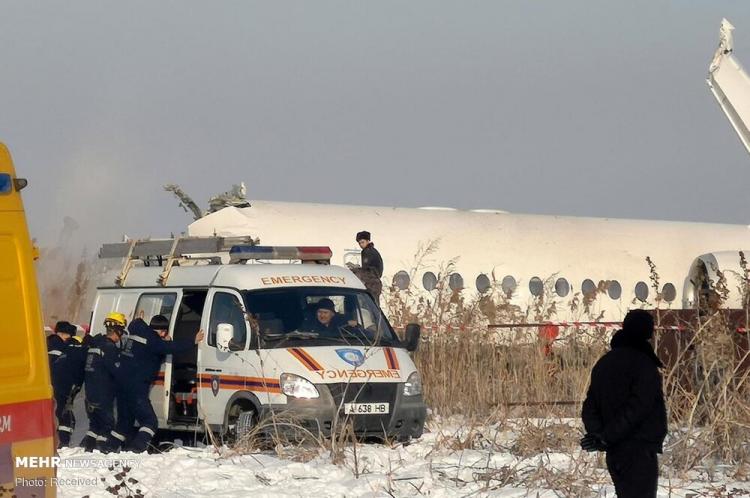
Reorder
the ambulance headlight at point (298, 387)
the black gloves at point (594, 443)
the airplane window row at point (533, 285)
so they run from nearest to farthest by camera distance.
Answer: the black gloves at point (594, 443), the ambulance headlight at point (298, 387), the airplane window row at point (533, 285)

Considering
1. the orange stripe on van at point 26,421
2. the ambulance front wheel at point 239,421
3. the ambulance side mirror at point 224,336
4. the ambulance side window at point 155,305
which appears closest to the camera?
the orange stripe on van at point 26,421

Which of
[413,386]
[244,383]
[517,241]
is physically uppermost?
[517,241]

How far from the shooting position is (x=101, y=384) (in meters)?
13.5

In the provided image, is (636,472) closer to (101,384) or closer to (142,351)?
(142,351)

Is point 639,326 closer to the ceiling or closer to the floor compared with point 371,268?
closer to the floor

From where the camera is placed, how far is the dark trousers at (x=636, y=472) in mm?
7914

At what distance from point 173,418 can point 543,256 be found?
Answer: 13.3m

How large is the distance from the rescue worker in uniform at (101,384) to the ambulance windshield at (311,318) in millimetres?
1515

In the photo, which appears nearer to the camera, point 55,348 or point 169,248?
point 55,348

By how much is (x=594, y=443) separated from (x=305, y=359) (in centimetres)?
509

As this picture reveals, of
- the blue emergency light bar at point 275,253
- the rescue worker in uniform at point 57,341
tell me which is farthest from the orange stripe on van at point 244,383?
the rescue worker in uniform at point 57,341

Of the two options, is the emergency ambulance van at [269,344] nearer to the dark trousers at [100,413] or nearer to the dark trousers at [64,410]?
the dark trousers at [100,413]

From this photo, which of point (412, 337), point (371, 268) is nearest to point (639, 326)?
point (412, 337)

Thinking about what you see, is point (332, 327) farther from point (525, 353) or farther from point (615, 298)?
point (615, 298)
